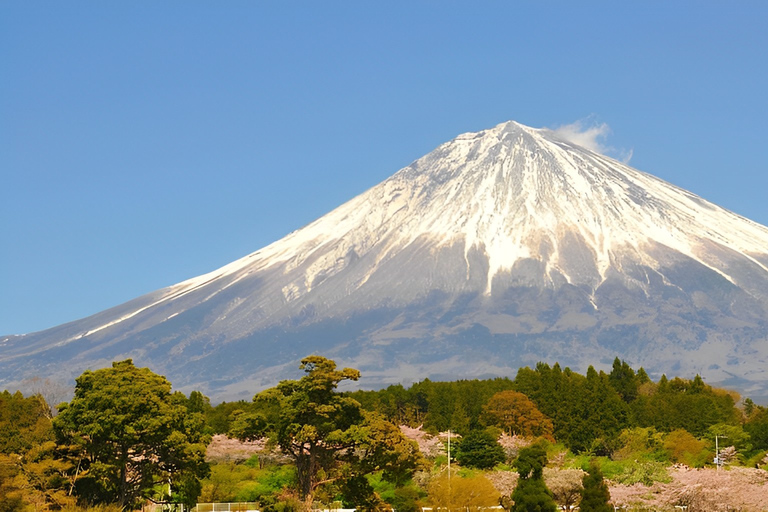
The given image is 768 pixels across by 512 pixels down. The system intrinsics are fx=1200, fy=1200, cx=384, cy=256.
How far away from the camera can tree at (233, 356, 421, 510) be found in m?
57.8

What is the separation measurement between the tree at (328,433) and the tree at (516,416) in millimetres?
50206

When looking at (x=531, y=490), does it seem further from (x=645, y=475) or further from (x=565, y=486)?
(x=645, y=475)

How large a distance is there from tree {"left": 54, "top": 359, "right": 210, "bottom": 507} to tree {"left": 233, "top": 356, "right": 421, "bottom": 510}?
4.12 metres

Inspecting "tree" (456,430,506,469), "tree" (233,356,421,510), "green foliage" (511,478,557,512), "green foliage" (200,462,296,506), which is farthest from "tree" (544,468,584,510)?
"tree" (456,430,506,469)

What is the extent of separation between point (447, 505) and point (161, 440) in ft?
52.4

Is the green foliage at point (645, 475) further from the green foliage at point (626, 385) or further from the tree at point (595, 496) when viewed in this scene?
the green foliage at point (626, 385)

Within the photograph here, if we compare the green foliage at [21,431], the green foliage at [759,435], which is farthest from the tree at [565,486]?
the green foliage at [759,435]

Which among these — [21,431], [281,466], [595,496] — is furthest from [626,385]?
[21,431]

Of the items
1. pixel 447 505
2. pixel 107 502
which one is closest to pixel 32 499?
pixel 107 502

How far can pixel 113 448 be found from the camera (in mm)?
56344

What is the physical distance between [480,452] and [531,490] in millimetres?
32436

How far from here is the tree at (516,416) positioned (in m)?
109

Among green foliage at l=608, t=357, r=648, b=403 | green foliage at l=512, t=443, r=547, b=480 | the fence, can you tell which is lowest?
the fence

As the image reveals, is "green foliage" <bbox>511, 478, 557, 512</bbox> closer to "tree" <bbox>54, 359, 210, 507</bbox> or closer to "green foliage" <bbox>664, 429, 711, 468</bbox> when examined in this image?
"tree" <bbox>54, 359, 210, 507</bbox>
